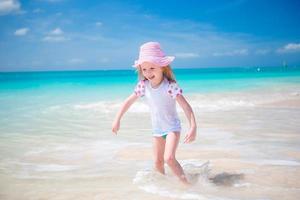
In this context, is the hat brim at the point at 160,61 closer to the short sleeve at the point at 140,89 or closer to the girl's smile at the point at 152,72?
the girl's smile at the point at 152,72

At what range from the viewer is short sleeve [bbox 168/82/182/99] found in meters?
3.72

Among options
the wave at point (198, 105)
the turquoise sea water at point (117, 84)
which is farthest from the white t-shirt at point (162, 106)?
the wave at point (198, 105)

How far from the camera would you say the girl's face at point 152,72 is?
369 centimetres

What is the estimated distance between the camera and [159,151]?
4.04 metres

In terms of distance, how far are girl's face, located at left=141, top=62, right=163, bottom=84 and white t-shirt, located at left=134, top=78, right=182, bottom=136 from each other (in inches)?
3.4

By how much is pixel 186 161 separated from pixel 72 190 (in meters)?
1.84

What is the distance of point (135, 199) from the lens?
3389 millimetres

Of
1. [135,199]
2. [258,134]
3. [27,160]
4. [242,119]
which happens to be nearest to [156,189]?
[135,199]

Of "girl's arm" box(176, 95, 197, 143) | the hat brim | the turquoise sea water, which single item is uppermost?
the hat brim

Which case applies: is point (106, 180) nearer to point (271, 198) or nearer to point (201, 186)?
point (201, 186)

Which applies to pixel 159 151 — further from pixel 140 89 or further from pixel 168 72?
pixel 168 72

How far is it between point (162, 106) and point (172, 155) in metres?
0.57

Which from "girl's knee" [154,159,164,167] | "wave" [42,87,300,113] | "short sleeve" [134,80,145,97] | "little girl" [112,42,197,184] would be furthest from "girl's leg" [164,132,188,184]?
"wave" [42,87,300,113]

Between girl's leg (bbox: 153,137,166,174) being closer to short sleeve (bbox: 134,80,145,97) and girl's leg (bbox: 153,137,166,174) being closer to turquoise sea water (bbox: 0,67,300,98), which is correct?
short sleeve (bbox: 134,80,145,97)
